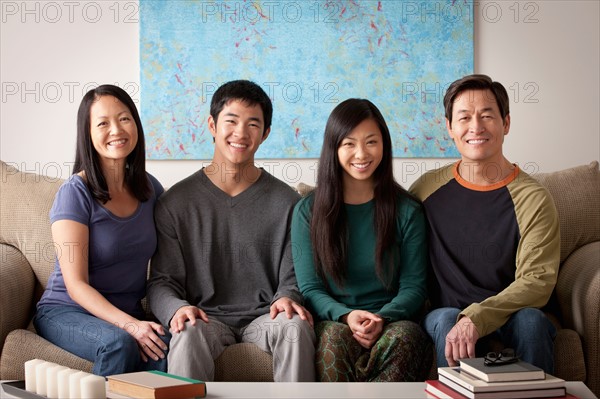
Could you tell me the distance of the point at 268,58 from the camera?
334 centimetres

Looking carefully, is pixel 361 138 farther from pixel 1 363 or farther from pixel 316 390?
pixel 1 363

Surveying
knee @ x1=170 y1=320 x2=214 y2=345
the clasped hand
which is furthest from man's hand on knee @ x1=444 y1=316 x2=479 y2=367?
knee @ x1=170 y1=320 x2=214 y2=345

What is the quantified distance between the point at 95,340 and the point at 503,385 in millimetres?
1146

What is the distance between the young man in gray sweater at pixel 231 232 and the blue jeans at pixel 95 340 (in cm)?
18

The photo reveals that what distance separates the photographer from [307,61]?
3.34 metres

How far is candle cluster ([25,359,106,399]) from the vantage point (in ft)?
4.66

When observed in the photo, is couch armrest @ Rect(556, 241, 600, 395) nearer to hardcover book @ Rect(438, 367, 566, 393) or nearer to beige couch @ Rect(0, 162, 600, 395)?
beige couch @ Rect(0, 162, 600, 395)

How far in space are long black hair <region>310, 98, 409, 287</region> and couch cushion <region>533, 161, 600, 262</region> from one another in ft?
2.06

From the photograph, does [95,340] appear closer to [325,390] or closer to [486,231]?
[325,390]

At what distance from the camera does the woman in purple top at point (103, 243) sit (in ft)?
6.73

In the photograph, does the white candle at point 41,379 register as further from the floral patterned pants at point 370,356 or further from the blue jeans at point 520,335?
the blue jeans at point 520,335

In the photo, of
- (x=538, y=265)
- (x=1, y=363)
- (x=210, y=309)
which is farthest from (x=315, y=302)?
(x=1, y=363)

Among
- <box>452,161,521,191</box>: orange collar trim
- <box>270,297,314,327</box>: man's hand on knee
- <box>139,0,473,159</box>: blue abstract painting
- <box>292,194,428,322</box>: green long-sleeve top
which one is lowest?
<box>270,297,314,327</box>: man's hand on knee

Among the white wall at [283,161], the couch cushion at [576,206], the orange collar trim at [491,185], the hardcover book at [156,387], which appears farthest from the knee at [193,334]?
the white wall at [283,161]
